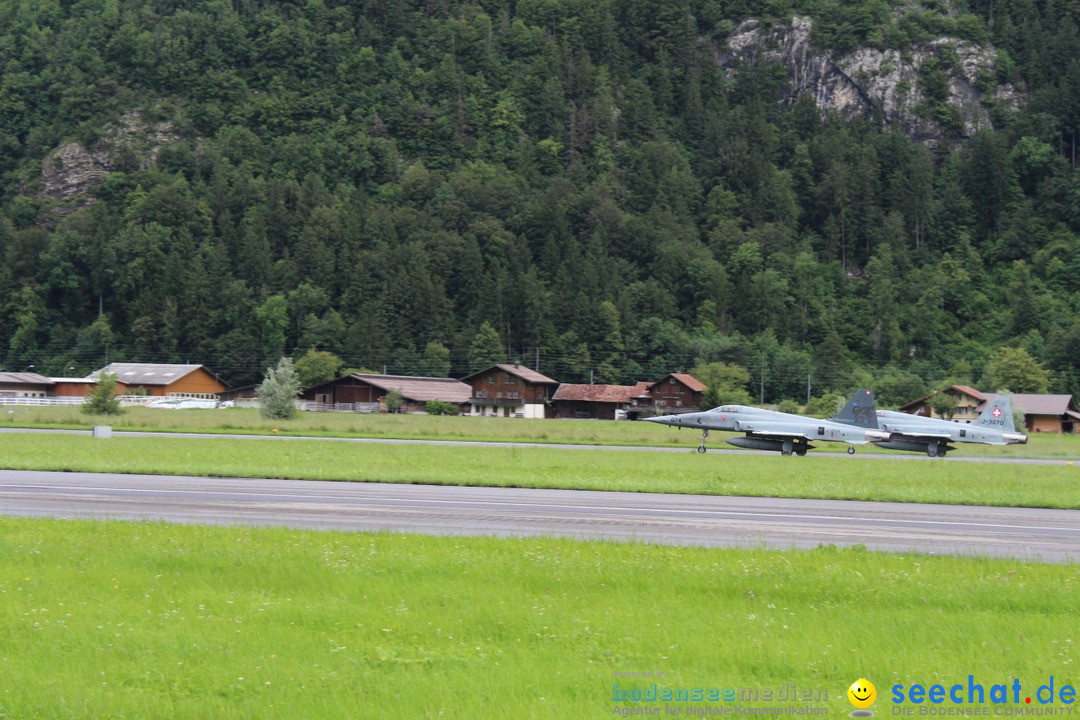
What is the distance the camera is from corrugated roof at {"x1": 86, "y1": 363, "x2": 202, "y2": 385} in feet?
376

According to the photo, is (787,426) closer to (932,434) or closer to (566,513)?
(932,434)

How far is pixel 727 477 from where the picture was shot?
104 ft

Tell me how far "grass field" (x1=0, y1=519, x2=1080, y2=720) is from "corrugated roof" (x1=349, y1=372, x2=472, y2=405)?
91401 mm

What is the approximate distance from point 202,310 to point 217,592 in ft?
439

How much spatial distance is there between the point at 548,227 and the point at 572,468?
125 m

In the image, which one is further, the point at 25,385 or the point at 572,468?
the point at 25,385

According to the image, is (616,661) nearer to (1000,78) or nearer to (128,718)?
(128,718)

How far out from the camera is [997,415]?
53.0 meters

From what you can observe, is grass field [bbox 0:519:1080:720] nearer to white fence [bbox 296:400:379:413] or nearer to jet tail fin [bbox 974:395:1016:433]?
jet tail fin [bbox 974:395:1016:433]

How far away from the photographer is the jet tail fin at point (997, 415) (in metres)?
52.8

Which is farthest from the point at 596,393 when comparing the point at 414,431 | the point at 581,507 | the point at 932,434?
the point at 581,507

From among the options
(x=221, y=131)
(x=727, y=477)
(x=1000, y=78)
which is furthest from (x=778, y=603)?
(x=1000, y=78)

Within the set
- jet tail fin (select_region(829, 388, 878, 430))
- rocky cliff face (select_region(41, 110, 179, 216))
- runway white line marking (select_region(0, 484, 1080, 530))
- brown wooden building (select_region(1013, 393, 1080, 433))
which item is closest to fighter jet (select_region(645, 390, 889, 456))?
jet tail fin (select_region(829, 388, 878, 430))

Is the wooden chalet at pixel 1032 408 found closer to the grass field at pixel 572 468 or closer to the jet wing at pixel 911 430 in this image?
the jet wing at pixel 911 430
